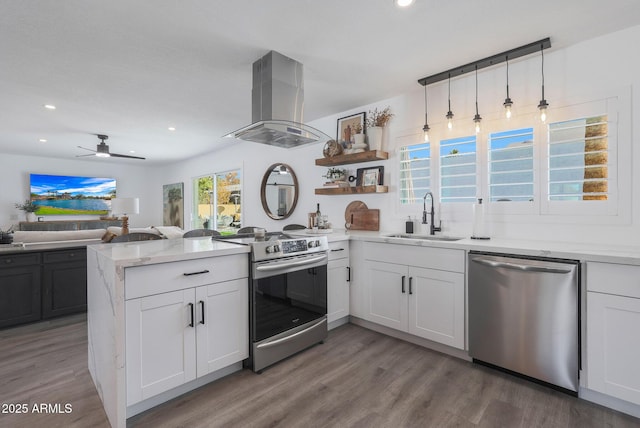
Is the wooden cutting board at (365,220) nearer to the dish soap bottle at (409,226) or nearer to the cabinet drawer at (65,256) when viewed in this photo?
the dish soap bottle at (409,226)

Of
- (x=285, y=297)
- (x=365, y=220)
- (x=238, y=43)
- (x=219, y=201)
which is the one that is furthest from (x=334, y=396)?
(x=219, y=201)

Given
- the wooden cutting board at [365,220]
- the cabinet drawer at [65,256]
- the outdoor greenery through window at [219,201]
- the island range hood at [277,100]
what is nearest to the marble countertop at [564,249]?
the wooden cutting board at [365,220]

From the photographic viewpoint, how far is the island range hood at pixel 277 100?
236cm

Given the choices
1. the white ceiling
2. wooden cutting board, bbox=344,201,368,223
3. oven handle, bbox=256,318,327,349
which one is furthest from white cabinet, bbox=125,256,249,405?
wooden cutting board, bbox=344,201,368,223

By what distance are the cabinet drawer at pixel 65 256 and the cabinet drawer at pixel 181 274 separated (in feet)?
8.00

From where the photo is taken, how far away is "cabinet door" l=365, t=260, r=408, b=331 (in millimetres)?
2594

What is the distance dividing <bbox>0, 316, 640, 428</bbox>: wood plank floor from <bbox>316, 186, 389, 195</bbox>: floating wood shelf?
159cm

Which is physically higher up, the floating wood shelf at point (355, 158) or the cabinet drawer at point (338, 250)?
the floating wood shelf at point (355, 158)

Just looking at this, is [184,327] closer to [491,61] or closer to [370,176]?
[370,176]

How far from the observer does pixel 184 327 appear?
5.92 ft

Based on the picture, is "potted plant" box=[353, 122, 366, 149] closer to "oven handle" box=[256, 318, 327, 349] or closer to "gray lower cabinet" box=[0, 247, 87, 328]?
"oven handle" box=[256, 318, 327, 349]

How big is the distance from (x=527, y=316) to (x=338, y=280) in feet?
4.99

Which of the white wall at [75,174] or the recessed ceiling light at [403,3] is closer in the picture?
the recessed ceiling light at [403,3]

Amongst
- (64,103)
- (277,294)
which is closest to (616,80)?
(277,294)
